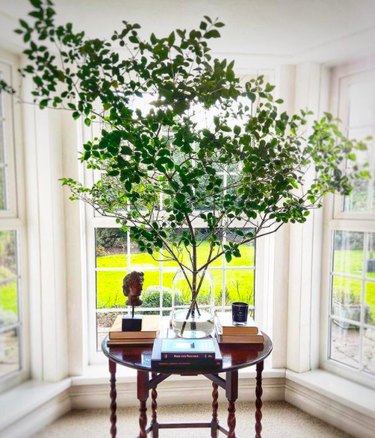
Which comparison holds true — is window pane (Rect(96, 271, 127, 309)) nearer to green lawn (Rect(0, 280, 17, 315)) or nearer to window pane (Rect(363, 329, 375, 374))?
green lawn (Rect(0, 280, 17, 315))

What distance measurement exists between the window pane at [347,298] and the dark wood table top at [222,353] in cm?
73

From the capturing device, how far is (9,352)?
6.00ft

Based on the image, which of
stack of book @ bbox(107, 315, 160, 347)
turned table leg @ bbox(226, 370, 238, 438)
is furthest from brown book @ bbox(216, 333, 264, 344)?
stack of book @ bbox(107, 315, 160, 347)

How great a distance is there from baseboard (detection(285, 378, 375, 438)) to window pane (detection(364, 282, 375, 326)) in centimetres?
49

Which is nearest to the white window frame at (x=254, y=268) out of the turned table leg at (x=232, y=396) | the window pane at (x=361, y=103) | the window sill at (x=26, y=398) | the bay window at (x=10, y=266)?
the window sill at (x=26, y=398)

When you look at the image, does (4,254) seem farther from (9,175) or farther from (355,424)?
(355,424)

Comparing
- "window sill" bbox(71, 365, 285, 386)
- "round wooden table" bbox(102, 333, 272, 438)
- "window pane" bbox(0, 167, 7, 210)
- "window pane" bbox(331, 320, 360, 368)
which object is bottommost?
"window sill" bbox(71, 365, 285, 386)

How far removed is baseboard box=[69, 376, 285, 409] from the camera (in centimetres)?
212

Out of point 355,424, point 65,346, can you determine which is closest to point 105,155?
point 65,346

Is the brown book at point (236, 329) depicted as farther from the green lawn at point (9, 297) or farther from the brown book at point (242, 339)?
the green lawn at point (9, 297)

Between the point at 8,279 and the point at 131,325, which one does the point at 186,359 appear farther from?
Answer: the point at 8,279

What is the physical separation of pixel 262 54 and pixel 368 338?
1771 millimetres

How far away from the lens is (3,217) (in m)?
1.78

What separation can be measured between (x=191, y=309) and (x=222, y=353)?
231mm
